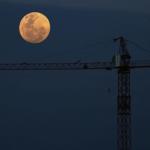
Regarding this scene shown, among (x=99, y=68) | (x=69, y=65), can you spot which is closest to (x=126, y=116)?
(x=99, y=68)

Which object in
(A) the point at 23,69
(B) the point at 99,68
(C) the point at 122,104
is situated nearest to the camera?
(C) the point at 122,104

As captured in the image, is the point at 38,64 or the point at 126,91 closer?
the point at 126,91

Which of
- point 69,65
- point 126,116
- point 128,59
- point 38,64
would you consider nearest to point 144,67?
point 128,59

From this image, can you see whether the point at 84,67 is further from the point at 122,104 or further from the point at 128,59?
the point at 122,104

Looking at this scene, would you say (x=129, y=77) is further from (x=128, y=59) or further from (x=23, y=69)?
(x=23, y=69)

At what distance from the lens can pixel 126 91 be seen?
87.4 m

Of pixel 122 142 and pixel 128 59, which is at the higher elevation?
pixel 128 59

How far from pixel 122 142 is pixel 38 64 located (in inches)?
1297

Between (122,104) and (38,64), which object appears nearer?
(122,104)

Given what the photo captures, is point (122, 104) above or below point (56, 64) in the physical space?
below

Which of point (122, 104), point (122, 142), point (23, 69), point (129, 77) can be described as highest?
point (23, 69)

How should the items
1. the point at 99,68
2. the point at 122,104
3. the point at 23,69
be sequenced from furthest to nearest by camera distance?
the point at 23,69 → the point at 99,68 → the point at 122,104

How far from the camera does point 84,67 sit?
348 feet

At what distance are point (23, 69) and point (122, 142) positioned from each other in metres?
32.2
